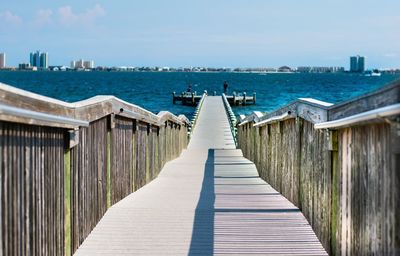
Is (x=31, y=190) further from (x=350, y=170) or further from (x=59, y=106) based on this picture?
(x=350, y=170)

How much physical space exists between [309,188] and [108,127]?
2787 mm

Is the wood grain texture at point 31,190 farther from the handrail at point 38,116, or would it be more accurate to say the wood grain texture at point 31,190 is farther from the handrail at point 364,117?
the handrail at point 364,117

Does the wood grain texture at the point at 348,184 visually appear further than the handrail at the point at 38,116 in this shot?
Yes

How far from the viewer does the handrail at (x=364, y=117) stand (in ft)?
13.8

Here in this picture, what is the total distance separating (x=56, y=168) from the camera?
620 cm

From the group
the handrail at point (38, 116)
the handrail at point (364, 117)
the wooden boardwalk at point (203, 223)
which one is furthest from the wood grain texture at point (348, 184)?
the handrail at point (38, 116)

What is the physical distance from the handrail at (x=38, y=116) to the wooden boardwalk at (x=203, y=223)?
1.47 metres

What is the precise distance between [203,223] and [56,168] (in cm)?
260

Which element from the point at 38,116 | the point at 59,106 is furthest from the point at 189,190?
the point at 38,116

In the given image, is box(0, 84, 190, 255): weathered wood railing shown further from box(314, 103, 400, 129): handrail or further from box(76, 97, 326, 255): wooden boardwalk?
box(314, 103, 400, 129): handrail

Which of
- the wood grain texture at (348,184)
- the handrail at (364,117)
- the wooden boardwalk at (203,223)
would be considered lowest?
the wooden boardwalk at (203,223)

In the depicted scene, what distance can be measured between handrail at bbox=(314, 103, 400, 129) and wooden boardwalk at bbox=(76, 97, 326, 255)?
1.47 meters

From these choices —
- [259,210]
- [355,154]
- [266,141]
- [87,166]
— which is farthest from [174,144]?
[355,154]

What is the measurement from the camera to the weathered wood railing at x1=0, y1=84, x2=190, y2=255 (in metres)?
4.83
